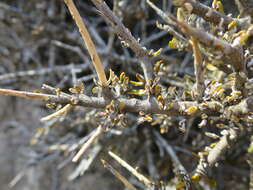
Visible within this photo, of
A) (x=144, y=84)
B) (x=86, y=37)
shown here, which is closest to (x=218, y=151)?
(x=144, y=84)

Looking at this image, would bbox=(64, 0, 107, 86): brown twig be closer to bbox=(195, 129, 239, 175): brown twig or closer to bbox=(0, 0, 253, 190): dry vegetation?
bbox=(0, 0, 253, 190): dry vegetation

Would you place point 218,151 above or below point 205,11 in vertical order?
below

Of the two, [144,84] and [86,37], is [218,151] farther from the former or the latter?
[86,37]

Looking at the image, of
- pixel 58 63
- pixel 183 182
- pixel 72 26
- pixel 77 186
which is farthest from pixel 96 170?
pixel 183 182

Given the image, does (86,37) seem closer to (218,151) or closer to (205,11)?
(205,11)

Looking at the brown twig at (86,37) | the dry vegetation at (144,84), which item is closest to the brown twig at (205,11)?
the dry vegetation at (144,84)

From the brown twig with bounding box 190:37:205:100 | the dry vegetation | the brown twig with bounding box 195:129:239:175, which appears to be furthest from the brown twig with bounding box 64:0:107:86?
the brown twig with bounding box 195:129:239:175

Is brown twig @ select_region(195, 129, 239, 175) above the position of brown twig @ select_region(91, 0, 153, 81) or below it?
below

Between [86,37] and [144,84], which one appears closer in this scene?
[86,37]

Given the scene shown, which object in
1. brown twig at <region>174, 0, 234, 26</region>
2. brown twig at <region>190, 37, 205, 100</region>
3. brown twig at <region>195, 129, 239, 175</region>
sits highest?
brown twig at <region>174, 0, 234, 26</region>
